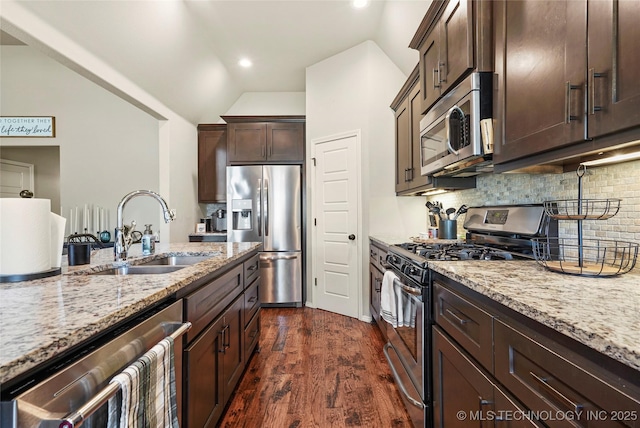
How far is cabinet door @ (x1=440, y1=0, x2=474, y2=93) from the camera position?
5.02 feet

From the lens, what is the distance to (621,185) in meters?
1.20

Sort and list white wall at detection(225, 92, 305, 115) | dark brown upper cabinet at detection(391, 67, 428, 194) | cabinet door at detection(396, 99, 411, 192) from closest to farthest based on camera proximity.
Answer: dark brown upper cabinet at detection(391, 67, 428, 194), cabinet door at detection(396, 99, 411, 192), white wall at detection(225, 92, 305, 115)

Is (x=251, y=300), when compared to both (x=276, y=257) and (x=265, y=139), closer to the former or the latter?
(x=276, y=257)

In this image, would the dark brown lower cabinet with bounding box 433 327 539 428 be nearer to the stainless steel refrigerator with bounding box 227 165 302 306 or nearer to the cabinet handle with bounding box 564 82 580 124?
the cabinet handle with bounding box 564 82 580 124

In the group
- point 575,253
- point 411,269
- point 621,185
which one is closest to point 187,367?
point 411,269

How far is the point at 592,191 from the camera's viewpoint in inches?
52.4

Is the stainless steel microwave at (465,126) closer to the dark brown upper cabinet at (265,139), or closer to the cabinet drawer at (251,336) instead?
the cabinet drawer at (251,336)

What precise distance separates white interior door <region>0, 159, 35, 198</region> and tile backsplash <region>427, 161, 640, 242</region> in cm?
700

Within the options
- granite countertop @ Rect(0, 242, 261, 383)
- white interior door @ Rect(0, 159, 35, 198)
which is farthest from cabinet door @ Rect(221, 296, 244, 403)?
white interior door @ Rect(0, 159, 35, 198)

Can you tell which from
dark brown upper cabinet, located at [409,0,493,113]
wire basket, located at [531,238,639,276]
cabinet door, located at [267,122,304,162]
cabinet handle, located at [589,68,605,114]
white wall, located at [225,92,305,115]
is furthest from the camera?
white wall, located at [225,92,305,115]

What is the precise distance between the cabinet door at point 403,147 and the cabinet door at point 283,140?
4.45ft

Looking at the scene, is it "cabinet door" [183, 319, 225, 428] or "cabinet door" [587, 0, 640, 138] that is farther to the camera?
"cabinet door" [183, 319, 225, 428]

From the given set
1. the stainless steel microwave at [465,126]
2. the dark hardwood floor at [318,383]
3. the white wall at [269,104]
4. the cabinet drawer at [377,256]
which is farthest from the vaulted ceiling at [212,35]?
the dark hardwood floor at [318,383]

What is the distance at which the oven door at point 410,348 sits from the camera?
150cm
